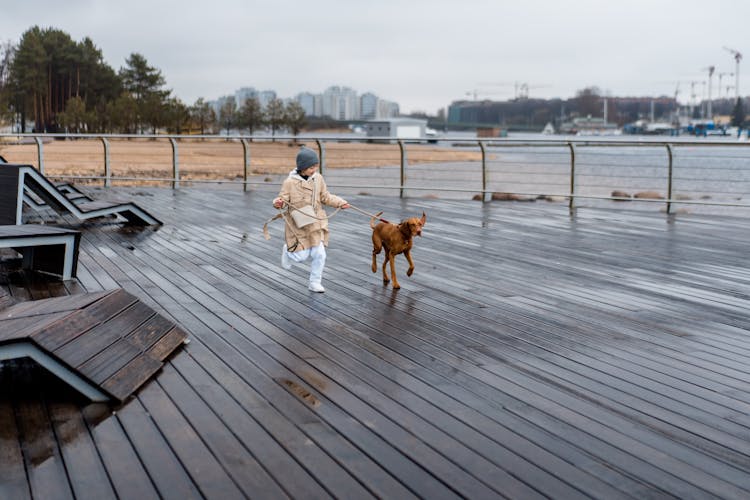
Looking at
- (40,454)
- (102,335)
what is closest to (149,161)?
(102,335)

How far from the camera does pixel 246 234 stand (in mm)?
9398

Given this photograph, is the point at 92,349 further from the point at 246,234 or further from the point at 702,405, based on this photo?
the point at 246,234

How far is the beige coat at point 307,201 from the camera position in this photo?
6000 mm

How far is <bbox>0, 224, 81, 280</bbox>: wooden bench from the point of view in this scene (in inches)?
239

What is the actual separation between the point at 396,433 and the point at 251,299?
2730 millimetres

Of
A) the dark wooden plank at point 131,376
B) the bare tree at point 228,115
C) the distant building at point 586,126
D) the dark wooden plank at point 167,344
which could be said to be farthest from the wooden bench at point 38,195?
the distant building at point 586,126

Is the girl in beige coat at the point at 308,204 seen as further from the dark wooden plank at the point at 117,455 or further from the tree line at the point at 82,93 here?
the tree line at the point at 82,93

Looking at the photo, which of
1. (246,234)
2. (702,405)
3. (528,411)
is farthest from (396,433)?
(246,234)

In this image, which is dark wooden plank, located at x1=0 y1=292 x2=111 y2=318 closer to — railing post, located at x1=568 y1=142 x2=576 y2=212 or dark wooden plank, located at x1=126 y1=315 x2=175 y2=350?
dark wooden plank, located at x1=126 y1=315 x2=175 y2=350

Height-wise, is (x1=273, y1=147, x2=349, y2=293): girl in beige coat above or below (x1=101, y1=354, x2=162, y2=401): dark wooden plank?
above

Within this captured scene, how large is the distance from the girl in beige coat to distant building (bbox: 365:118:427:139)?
62366mm

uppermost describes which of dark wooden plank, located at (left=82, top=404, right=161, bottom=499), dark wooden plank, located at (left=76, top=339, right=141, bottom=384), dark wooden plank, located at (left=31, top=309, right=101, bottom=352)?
dark wooden plank, located at (left=31, top=309, right=101, bottom=352)

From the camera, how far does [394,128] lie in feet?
234

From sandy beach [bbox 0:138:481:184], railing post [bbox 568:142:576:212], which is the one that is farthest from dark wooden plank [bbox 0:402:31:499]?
sandy beach [bbox 0:138:481:184]
